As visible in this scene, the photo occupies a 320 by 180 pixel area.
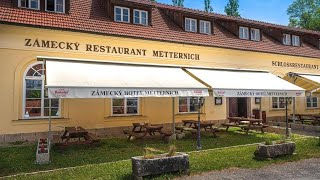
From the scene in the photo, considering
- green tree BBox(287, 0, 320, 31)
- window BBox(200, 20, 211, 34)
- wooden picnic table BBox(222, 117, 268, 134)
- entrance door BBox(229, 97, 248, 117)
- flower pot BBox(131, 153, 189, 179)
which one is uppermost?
green tree BBox(287, 0, 320, 31)

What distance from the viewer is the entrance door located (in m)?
20.5

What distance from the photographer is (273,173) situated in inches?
321

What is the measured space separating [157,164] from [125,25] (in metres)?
9.96

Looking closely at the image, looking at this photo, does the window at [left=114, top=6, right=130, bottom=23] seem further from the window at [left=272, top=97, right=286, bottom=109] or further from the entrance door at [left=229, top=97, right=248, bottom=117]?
the window at [left=272, top=97, right=286, bottom=109]

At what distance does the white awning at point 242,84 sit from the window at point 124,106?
3337 millimetres

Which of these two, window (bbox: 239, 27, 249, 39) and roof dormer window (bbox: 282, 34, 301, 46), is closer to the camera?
window (bbox: 239, 27, 249, 39)

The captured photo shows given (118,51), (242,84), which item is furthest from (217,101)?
(118,51)

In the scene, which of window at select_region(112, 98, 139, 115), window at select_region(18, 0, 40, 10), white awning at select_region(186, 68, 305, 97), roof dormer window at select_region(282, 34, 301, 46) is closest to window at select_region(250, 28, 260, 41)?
roof dormer window at select_region(282, 34, 301, 46)

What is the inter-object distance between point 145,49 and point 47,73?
628 centimetres

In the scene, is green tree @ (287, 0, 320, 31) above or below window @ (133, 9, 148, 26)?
above

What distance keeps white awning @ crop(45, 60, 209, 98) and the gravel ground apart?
3.96 metres

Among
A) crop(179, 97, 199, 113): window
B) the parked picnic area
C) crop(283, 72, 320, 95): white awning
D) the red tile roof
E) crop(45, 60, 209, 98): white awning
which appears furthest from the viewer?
crop(283, 72, 320, 95): white awning

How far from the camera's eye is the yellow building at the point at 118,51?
12.4 meters

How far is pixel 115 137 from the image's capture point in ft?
46.8
